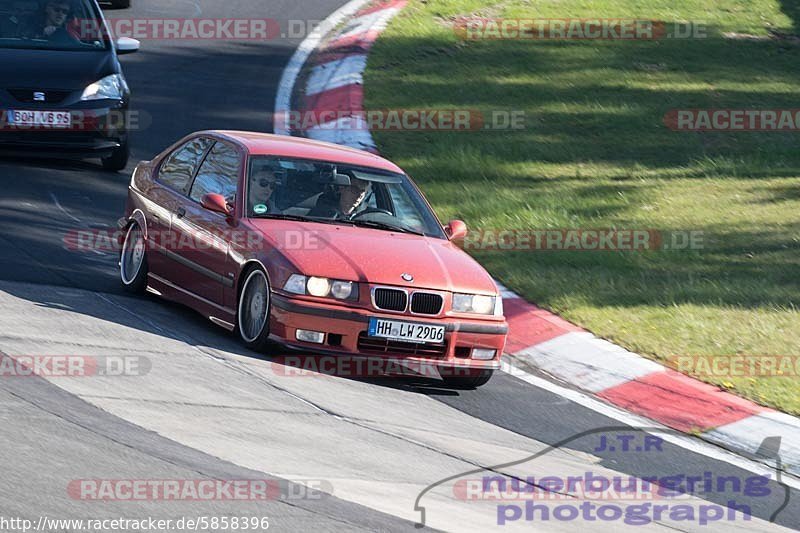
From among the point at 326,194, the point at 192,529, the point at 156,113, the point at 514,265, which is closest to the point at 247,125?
the point at 156,113

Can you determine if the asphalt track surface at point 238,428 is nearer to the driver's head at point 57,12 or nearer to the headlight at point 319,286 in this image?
the headlight at point 319,286

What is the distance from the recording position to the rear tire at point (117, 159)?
1441 centimetres

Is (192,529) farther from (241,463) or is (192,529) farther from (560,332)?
(560,332)

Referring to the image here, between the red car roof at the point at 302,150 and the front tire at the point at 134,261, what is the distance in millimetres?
1042

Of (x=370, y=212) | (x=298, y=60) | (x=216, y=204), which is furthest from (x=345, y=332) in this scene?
(x=298, y=60)

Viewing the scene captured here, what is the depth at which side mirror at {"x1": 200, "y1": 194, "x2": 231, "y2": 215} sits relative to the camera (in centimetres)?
973

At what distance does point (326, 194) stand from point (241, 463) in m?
3.47

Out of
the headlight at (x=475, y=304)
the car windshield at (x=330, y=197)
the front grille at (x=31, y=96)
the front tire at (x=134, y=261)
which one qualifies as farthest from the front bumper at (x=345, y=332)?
the front grille at (x=31, y=96)

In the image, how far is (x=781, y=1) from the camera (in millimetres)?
23281

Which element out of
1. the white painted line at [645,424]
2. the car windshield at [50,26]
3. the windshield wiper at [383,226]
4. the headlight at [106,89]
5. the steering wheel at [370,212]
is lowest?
the white painted line at [645,424]

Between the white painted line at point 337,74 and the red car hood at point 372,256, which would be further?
the white painted line at point 337,74

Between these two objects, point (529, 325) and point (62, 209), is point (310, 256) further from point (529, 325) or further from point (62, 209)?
point (62, 209)

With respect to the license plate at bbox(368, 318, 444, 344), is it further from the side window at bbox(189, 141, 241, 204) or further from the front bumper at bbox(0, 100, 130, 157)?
the front bumper at bbox(0, 100, 130, 157)

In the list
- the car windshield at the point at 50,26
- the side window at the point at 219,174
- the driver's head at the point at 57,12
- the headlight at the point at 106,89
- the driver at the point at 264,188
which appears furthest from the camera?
the driver's head at the point at 57,12
